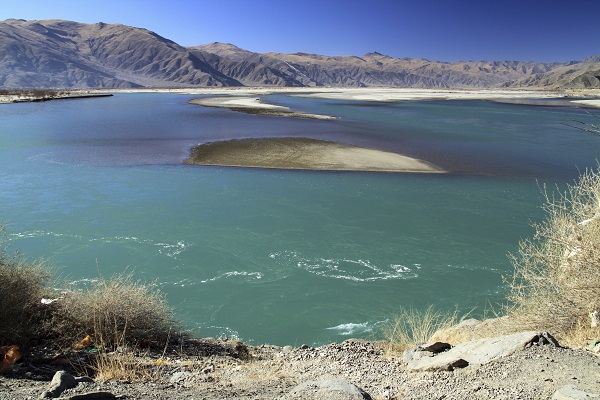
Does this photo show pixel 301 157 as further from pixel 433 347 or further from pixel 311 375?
pixel 311 375

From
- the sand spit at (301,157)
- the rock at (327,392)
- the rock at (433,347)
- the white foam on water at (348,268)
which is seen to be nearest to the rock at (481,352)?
the rock at (433,347)

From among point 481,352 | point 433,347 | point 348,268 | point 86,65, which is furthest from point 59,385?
point 86,65

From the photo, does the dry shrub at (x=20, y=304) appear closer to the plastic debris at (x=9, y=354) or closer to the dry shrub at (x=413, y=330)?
the plastic debris at (x=9, y=354)

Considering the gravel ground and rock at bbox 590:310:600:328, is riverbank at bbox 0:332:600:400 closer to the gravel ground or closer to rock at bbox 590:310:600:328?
the gravel ground

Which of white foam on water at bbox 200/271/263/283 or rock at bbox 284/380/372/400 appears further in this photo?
white foam on water at bbox 200/271/263/283

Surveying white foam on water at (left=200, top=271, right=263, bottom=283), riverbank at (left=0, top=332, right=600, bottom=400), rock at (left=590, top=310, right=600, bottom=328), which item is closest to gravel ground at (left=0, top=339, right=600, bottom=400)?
riverbank at (left=0, top=332, right=600, bottom=400)

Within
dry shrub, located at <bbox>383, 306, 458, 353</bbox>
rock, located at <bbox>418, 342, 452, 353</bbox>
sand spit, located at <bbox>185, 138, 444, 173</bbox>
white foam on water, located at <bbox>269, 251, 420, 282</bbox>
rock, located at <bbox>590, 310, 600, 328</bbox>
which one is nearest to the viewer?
rock, located at <bbox>590, 310, 600, 328</bbox>
